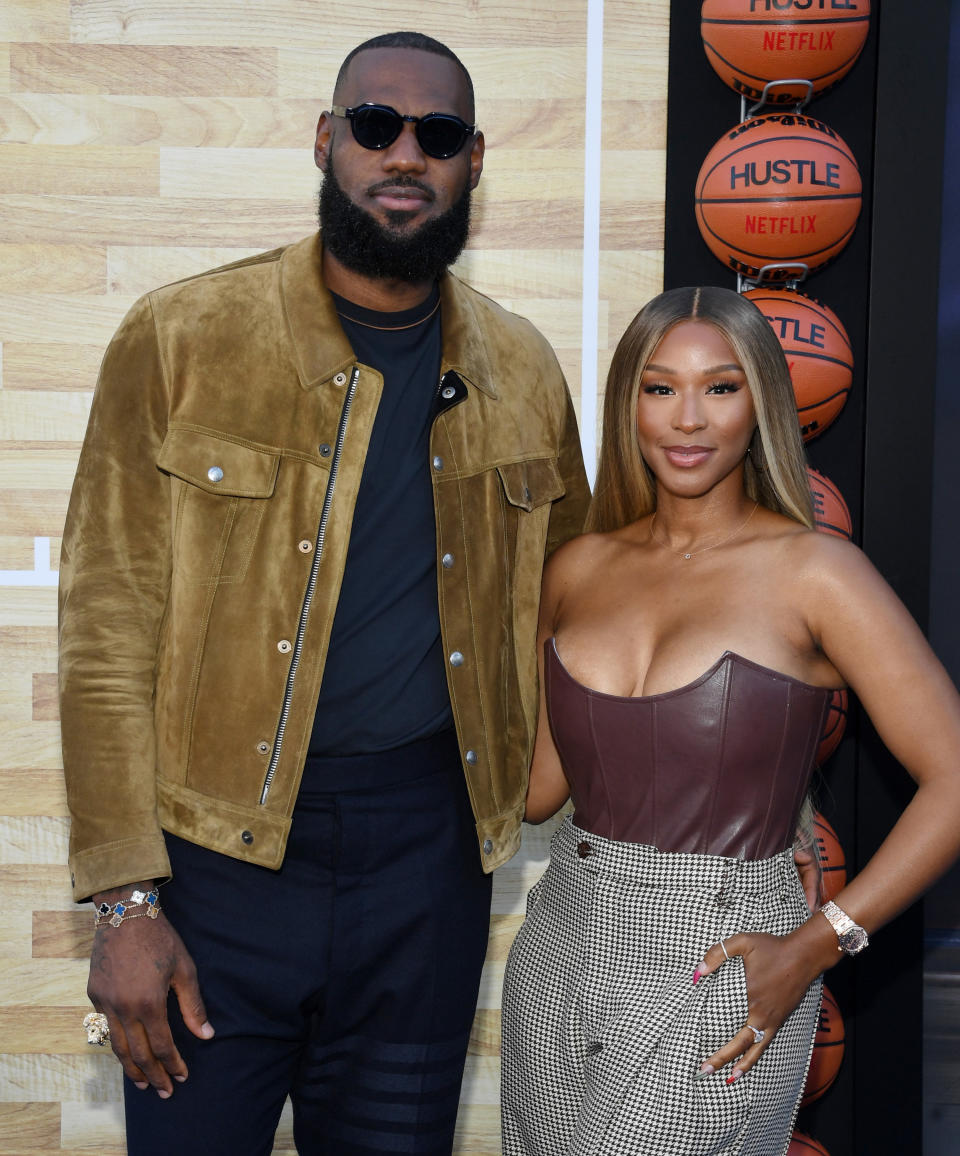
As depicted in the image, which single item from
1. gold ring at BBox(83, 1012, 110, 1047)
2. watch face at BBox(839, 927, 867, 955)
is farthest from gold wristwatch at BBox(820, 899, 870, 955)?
gold ring at BBox(83, 1012, 110, 1047)

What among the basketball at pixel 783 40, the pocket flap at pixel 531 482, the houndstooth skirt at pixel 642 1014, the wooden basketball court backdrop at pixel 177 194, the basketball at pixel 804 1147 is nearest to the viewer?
the houndstooth skirt at pixel 642 1014

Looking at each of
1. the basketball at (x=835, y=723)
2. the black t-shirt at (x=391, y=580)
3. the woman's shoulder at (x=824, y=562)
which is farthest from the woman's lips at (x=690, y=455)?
the basketball at (x=835, y=723)

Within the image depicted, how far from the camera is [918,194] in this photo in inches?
119

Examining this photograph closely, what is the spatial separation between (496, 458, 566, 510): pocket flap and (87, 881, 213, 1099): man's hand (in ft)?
2.92

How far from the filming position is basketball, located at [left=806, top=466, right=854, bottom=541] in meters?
2.78

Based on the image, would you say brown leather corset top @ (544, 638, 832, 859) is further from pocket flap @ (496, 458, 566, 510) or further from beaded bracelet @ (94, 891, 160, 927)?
beaded bracelet @ (94, 891, 160, 927)

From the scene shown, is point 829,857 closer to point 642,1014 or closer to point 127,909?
point 642,1014

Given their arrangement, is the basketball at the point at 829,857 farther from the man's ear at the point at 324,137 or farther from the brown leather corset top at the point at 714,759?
the man's ear at the point at 324,137

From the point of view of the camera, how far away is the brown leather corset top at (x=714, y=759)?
74.4 inches

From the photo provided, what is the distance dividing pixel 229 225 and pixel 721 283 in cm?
124

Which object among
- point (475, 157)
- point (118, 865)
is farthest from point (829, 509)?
point (118, 865)

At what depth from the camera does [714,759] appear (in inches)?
74.4

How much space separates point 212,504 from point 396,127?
0.67m

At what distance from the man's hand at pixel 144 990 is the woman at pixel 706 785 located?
509 mm
